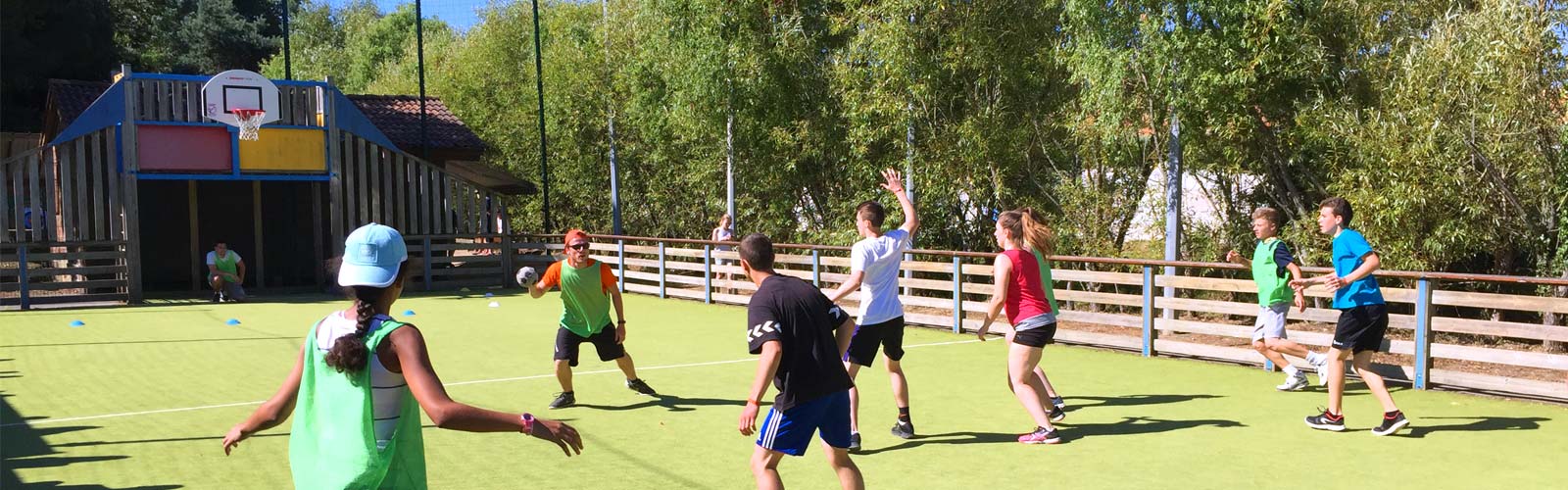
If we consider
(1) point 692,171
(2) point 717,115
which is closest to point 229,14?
(1) point 692,171

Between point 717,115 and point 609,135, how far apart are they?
27.7 feet

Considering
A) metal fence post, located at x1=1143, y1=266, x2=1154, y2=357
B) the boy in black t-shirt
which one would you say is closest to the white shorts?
metal fence post, located at x1=1143, y1=266, x2=1154, y2=357

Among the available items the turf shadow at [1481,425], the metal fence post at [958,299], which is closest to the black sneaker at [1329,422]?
the turf shadow at [1481,425]

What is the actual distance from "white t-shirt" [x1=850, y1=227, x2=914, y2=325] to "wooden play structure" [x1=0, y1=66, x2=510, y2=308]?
52.6 feet

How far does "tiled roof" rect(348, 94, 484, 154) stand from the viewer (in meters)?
26.6

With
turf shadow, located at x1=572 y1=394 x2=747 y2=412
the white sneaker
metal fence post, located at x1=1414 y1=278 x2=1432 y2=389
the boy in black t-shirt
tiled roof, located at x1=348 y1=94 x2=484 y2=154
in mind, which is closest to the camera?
the boy in black t-shirt

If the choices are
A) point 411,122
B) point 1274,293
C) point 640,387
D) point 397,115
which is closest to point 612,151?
point 411,122

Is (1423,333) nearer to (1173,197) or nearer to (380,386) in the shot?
(1173,197)

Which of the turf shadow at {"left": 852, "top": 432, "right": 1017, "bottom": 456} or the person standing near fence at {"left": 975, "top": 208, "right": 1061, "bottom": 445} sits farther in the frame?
the turf shadow at {"left": 852, "top": 432, "right": 1017, "bottom": 456}

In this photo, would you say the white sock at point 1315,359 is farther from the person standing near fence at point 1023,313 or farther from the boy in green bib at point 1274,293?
the person standing near fence at point 1023,313

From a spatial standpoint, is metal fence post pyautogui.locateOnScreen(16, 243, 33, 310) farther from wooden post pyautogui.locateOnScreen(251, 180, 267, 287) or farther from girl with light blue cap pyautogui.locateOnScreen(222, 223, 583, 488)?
girl with light blue cap pyautogui.locateOnScreen(222, 223, 583, 488)

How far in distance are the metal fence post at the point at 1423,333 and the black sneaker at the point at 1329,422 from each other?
6.86 feet

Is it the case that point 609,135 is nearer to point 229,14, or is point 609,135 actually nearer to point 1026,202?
point 1026,202

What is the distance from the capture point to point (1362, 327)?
774cm
